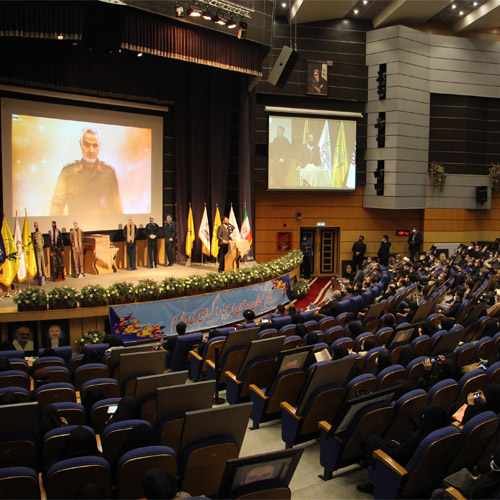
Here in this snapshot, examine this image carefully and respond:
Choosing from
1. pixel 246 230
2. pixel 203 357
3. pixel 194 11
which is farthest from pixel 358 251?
pixel 203 357

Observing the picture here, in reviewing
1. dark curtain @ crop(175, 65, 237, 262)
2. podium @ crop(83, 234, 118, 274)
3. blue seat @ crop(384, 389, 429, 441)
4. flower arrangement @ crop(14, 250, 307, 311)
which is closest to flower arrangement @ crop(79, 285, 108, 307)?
flower arrangement @ crop(14, 250, 307, 311)

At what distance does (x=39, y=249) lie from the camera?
36.9 feet

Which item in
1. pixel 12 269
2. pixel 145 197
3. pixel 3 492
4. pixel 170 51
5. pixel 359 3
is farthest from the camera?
pixel 359 3

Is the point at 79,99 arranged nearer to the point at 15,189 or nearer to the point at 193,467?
the point at 15,189

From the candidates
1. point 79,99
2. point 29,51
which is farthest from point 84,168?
point 29,51

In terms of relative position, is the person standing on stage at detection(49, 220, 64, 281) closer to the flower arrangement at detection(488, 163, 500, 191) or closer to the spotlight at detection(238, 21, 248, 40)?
the spotlight at detection(238, 21, 248, 40)

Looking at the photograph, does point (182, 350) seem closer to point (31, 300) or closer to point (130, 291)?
point (130, 291)

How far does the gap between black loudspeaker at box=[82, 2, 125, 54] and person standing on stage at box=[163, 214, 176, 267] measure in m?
4.71

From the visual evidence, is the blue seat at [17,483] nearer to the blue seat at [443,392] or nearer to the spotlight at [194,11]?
the blue seat at [443,392]

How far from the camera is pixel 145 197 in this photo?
14672mm

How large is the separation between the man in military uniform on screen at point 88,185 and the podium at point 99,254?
84 centimetres

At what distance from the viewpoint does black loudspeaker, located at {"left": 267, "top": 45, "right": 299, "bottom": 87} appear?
43.2ft

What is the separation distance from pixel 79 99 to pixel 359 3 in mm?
9873

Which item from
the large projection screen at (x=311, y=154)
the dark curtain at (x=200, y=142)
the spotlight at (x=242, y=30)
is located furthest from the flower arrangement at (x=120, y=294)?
the large projection screen at (x=311, y=154)
